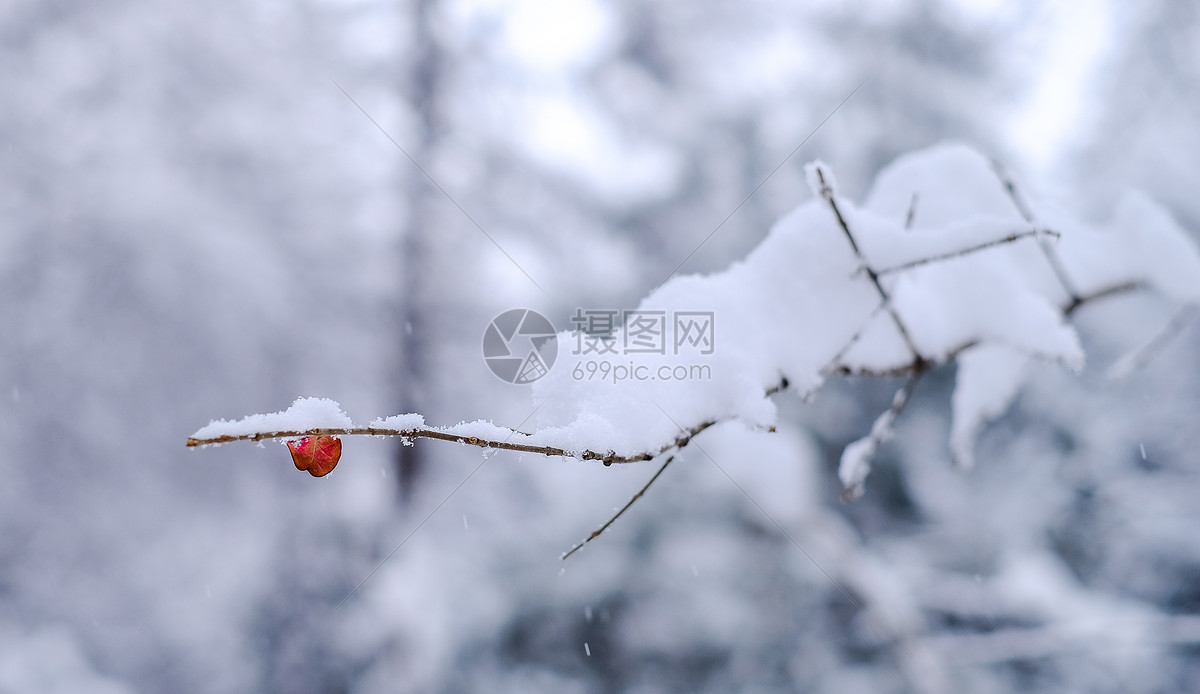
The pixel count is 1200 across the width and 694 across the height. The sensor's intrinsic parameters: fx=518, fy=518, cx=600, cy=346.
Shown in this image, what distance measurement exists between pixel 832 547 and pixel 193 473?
4.67 metres

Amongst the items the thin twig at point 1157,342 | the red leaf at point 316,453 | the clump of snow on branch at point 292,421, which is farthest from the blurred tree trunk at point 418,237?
the thin twig at point 1157,342

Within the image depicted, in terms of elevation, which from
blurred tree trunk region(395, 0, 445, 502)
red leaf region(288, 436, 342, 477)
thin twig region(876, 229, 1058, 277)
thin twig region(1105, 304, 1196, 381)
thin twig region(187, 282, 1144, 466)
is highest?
blurred tree trunk region(395, 0, 445, 502)

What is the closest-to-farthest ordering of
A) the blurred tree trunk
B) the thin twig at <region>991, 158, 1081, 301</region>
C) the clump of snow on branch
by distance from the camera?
1. the clump of snow on branch
2. the thin twig at <region>991, 158, 1081, 301</region>
3. the blurred tree trunk

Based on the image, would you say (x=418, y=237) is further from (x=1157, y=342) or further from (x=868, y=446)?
(x=1157, y=342)

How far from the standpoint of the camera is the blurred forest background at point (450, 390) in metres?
3.65

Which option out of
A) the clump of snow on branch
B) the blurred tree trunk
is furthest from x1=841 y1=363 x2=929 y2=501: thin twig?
the blurred tree trunk

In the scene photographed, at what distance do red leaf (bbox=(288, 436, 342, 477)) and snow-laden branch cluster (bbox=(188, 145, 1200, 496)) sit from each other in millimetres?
152

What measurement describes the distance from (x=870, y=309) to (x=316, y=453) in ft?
2.52

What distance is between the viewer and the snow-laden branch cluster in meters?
0.53

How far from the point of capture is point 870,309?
0.77 metres

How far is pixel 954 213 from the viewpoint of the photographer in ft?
3.22

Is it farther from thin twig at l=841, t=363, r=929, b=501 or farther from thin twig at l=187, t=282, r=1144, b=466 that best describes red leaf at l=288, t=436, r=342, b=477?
thin twig at l=841, t=363, r=929, b=501

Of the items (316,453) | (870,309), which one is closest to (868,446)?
(870,309)

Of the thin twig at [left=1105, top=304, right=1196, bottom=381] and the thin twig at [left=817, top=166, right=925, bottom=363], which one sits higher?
the thin twig at [left=817, top=166, right=925, bottom=363]
